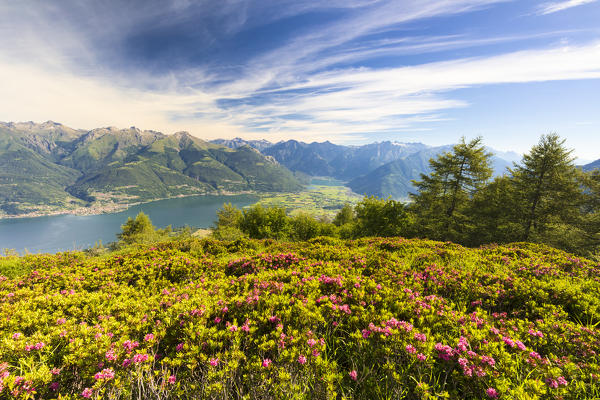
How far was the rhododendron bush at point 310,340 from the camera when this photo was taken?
2670 millimetres

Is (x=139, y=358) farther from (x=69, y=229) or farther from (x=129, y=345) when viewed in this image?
(x=69, y=229)

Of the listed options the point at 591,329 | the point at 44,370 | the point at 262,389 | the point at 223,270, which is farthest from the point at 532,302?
the point at 44,370

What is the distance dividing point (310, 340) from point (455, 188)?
79.1 ft

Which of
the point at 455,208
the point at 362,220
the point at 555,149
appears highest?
the point at 555,149

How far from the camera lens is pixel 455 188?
21.4m

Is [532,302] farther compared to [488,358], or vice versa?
[532,302]

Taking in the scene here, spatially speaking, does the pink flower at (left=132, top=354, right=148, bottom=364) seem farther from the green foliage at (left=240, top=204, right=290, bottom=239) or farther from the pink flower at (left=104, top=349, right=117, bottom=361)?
the green foliage at (left=240, top=204, right=290, bottom=239)

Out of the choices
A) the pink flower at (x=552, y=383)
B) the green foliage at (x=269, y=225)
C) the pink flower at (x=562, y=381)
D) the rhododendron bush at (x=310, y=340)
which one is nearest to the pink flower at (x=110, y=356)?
the rhododendron bush at (x=310, y=340)

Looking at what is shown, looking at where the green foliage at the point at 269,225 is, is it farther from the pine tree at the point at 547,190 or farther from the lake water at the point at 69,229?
the lake water at the point at 69,229

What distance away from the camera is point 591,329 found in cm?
344

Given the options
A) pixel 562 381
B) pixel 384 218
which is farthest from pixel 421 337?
pixel 384 218

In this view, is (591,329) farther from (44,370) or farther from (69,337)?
(69,337)

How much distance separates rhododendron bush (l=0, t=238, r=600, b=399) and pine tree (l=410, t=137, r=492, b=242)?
15835mm

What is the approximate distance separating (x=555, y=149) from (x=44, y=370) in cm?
2799
